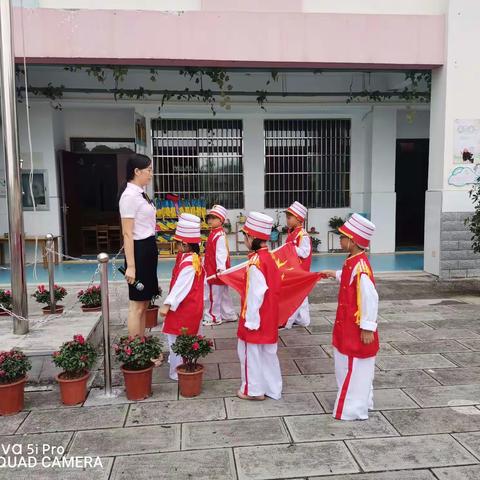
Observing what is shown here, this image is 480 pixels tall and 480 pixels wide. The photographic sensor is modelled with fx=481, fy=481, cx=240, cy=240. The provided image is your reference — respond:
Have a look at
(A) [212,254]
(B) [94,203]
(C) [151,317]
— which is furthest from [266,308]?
(B) [94,203]

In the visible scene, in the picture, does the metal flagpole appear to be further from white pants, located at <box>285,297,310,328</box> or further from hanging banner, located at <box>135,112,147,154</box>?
hanging banner, located at <box>135,112,147,154</box>

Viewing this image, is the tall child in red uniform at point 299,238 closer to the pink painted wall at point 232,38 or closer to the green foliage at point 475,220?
the pink painted wall at point 232,38

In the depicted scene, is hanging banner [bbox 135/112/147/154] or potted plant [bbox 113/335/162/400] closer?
potted plant [bbox 113/335/162/400]

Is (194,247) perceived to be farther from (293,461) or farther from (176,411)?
(293,461)

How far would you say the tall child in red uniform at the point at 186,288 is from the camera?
13.5 feet

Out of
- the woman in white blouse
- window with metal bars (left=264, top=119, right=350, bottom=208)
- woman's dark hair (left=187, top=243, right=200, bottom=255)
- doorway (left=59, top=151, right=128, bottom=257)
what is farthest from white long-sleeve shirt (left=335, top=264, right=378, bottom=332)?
doorway (left=59, top=151, right=128, bottom=257)

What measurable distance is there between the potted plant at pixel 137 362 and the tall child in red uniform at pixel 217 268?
1.84 meters

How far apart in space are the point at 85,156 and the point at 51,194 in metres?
1.36

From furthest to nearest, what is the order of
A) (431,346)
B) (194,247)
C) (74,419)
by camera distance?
(431,346)
(194,247)
(74,419)

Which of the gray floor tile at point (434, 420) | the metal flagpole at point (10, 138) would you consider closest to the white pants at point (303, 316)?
the gray floor tile at point (434, 420)

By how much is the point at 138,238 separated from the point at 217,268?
5.24 feet

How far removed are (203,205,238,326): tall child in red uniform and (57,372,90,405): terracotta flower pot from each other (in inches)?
84.2

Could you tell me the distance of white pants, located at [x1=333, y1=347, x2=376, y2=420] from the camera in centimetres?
353

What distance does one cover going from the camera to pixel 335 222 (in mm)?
11203
